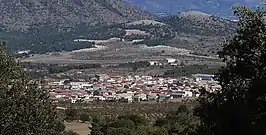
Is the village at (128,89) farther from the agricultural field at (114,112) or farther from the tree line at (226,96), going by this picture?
the tree line at (226,96)

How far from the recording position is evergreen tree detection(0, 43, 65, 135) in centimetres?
1650

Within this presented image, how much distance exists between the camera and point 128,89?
10294 cm

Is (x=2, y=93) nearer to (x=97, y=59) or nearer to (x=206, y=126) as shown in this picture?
(x=206, y=126)

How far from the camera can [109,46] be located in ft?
623

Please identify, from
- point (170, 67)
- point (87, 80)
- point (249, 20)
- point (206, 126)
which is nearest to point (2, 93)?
point (206, 126)

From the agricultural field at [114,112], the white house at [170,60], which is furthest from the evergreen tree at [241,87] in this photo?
the white house at [170,60]

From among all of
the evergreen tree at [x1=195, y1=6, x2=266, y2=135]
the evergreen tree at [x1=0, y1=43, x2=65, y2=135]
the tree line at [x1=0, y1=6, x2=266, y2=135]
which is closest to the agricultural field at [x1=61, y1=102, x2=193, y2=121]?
the evergreen tree at [x1=0, y1=43, x2=65, y2=135]

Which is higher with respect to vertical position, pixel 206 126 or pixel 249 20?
pixel 249 20

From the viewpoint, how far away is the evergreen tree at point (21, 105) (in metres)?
16.5

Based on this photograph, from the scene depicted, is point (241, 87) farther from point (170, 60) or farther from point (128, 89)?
point (170, 60)

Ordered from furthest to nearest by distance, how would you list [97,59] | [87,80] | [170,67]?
1. [97,59]
2. [170,67]
3. [87,80]

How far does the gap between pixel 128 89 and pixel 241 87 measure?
8909 centimetres

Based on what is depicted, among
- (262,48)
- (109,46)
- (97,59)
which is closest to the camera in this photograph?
(262,48)

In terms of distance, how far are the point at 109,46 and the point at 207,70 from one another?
6708cm
